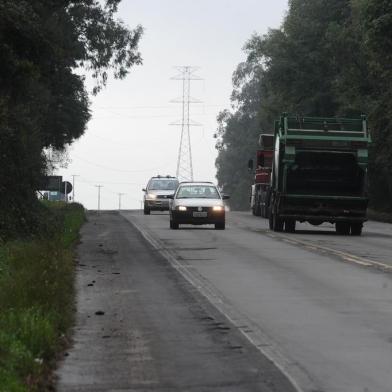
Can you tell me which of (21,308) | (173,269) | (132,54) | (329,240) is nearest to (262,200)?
(132,54)

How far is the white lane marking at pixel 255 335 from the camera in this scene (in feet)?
29.6

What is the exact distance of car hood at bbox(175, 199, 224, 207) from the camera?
38.0m

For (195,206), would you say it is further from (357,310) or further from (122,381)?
(122,381)

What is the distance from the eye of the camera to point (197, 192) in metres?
39.5

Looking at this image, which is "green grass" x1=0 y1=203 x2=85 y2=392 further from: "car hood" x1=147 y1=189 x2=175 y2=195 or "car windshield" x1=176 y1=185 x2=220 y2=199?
"car hood" x1=147 y1=189 x2=175 y2=195

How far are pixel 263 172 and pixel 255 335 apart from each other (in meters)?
42.4

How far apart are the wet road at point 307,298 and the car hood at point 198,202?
7.27 metres

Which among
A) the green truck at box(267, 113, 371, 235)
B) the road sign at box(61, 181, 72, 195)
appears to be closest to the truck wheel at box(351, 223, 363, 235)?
the green truck at box(267, 113, 371, 235)

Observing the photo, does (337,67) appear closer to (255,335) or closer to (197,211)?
(197,211)

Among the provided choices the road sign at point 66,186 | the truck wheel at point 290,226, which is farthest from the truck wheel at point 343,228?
the road sign at point 66,186

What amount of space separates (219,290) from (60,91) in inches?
1590

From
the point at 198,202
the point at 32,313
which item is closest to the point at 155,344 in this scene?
the point at 32,313

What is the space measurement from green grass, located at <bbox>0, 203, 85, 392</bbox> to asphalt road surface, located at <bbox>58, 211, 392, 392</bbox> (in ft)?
0.76

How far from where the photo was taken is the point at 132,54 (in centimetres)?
5516
